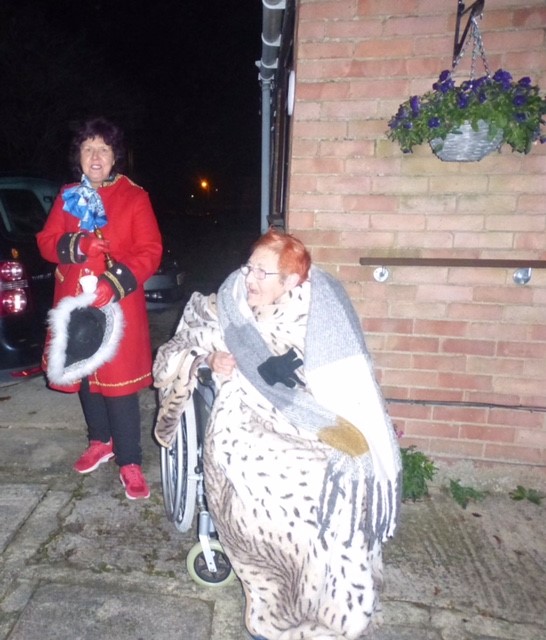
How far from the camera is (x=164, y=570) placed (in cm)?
241

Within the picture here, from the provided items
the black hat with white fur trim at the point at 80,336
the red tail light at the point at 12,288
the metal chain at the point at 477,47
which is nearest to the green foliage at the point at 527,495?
the metal chain at the point at 477,47

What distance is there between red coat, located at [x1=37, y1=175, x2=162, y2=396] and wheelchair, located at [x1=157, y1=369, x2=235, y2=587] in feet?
1.87

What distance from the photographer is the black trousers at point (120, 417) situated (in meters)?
2.88

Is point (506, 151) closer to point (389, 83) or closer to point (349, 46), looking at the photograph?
point (389, 83)

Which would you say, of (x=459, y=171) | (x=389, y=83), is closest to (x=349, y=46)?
(x=389, y=83)

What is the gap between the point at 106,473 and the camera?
315 cm

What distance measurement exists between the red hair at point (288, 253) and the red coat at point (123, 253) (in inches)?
31.8

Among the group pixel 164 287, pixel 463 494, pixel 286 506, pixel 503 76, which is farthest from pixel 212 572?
pixel 164 287

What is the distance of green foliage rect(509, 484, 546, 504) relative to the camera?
9.78ft

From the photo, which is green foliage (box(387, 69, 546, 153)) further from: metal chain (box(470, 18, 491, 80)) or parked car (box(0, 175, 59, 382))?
parked car (box(0, 175, 59, 382))

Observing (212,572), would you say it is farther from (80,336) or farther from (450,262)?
(450,262)

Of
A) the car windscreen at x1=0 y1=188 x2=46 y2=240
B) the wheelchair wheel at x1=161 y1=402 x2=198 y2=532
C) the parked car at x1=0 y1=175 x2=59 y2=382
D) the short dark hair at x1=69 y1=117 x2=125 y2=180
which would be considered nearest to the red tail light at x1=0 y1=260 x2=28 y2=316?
the parked car at x1=0 y1=175 x2=59 y2=382

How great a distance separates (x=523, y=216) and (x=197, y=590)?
241 cm

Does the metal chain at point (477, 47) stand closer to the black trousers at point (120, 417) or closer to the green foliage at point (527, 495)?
the green foliage at point (527, 495)
